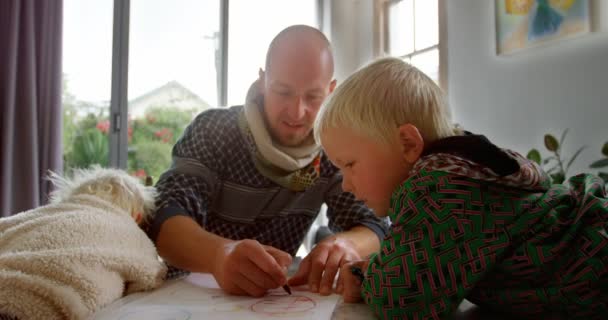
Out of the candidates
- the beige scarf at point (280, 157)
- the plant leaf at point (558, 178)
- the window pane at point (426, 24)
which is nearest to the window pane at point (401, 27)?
the window pane at point (426, 24)

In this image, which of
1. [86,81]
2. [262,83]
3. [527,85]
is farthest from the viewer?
[86,81]

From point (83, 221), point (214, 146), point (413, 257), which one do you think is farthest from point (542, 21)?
point (83, 221)

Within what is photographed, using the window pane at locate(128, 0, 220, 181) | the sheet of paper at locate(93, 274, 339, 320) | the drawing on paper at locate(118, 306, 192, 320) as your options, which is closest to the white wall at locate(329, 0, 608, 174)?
the window pane at locate(128, 0, 220, 181)

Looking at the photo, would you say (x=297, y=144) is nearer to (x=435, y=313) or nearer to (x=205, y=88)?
(x=435, y=313)

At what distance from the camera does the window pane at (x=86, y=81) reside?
10.2 ft

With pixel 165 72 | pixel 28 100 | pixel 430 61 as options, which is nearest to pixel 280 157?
pixel 28 100

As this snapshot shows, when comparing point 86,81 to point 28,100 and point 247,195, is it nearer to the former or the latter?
point 28,100

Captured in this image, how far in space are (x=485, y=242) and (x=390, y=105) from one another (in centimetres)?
27

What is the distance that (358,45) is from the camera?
455cm

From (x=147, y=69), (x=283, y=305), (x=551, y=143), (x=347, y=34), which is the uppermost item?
(x=347, y=34)

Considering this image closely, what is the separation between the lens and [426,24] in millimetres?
3734

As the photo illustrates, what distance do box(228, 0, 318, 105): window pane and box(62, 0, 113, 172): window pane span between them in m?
1.09

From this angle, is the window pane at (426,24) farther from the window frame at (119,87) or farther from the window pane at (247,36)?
the window frame at (119,87)

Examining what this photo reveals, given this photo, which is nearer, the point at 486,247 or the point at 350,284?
the point at 486,247
